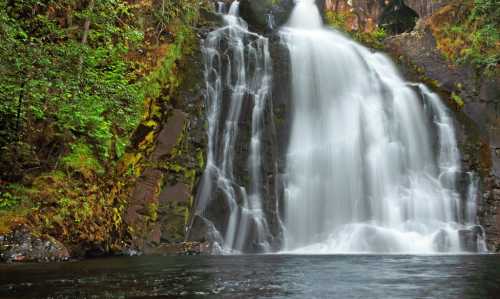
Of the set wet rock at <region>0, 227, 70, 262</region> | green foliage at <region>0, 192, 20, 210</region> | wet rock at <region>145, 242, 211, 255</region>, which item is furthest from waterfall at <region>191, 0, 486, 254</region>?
green foliage at <region>0, 192, 20, 210</region>

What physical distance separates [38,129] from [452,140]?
13290 mm

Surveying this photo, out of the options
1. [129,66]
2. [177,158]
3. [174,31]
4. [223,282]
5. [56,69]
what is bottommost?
[223,282]

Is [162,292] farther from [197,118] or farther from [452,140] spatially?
[452,140]

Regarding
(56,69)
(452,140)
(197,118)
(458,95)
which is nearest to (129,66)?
(197,118)

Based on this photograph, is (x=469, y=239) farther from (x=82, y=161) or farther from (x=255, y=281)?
(x=82, y=161)

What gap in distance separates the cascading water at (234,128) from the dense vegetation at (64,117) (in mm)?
2426

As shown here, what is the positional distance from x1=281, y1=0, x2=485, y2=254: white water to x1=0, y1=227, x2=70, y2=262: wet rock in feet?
20.7

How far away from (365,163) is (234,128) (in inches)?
178

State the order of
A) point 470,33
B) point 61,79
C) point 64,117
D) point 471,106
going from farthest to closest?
point 470,33 → point 471,106 → point 64,117 → point 61,79

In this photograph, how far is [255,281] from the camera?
19.5 feet

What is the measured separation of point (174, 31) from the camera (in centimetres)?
1518

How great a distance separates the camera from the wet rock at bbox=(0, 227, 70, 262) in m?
8.48

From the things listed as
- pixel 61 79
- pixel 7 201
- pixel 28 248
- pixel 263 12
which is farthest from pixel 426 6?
pixel 28 248

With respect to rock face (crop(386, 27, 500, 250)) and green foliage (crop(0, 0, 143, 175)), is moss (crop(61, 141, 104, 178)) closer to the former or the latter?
green foliage (crop(0, 0, 143, 175))
